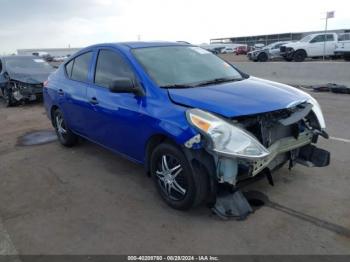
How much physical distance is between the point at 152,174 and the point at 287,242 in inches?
63.7

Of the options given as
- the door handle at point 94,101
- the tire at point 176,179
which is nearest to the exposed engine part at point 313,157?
the tire at point 176,179

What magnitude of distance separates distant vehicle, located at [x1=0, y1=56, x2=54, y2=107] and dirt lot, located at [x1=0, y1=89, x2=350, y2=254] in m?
6.97

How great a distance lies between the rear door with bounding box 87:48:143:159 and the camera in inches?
168

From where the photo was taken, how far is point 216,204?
372 centimetres

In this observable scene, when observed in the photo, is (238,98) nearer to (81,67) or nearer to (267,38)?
(81,67)

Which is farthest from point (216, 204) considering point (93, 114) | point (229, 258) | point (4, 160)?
point (4, 160)

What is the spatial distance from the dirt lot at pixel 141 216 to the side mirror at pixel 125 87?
1.26 meters

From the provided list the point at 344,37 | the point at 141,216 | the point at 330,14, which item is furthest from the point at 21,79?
the point at 344,37

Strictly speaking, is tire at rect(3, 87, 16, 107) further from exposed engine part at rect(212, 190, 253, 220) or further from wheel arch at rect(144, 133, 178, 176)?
exposed engine part at rect(212, 190, 253, 220)

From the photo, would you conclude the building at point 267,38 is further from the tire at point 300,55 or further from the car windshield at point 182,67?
the car windshield at point 182,67

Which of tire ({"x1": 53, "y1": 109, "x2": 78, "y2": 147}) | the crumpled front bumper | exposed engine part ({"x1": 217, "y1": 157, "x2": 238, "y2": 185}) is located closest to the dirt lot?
exposed engine part ({"x1": 217, "y1": 157, "x2": 238, "y2": 185})

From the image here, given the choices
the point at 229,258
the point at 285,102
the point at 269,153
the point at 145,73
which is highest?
the point at 145,73

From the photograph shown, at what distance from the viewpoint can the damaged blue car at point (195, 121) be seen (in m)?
3.46

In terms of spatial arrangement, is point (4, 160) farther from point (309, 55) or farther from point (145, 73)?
point (309, 55)
